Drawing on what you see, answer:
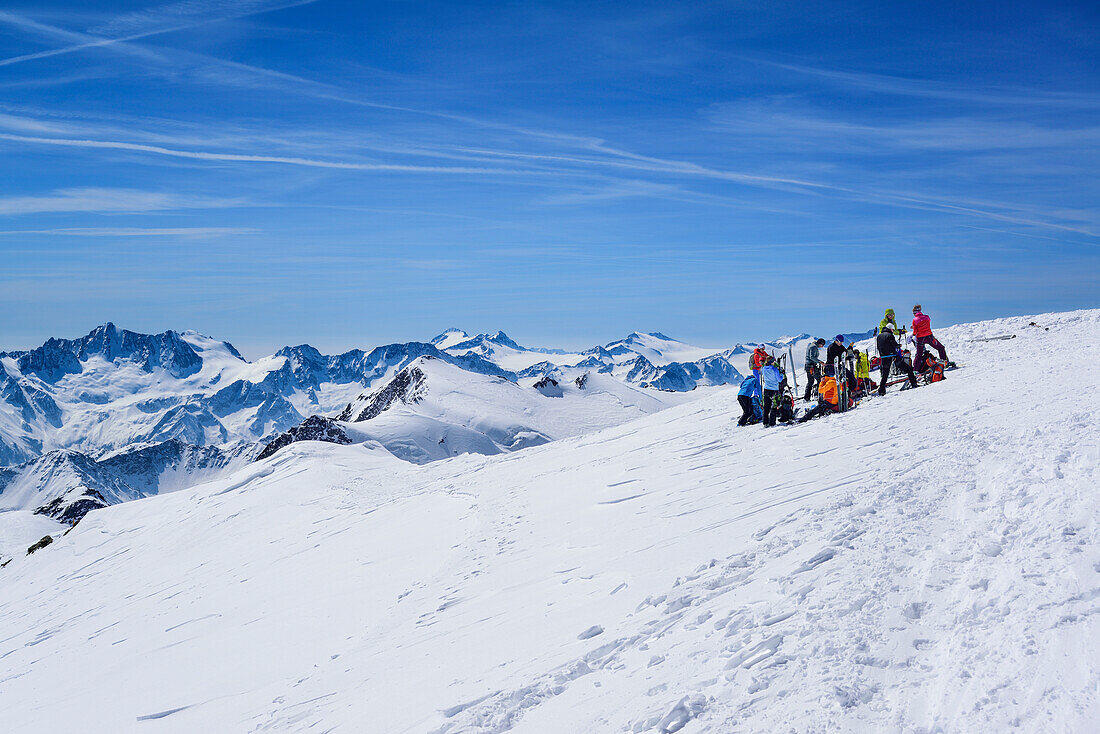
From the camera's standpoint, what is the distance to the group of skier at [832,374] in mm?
17906

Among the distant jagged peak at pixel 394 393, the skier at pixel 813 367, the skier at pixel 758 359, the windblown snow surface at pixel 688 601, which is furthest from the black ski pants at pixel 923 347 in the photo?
the distant jagged peak at pixel 394 393

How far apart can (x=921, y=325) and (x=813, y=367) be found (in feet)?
13.9

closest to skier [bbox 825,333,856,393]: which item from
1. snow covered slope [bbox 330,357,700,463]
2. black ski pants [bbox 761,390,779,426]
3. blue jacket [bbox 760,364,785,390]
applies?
blue jacket [bbox 760,364,785,390]

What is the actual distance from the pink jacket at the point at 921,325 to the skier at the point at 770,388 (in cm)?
613

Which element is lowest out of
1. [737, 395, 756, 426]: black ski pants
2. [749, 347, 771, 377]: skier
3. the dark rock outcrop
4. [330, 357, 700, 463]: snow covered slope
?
[330, 357, 700, 463]: snow covered slope

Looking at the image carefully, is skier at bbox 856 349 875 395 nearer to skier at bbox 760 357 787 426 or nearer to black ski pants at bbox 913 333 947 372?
black ski pants at bbox 913 333 947 372

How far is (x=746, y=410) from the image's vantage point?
18984 mm

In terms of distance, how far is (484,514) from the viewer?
1752 centimetres

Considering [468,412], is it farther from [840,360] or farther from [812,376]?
[840,360]

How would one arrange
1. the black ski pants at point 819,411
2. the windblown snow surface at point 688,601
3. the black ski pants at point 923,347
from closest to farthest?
the windblown snow surface at point 688,601 < the black ski pants at point 819,411 < the black ski pants at point 923,347

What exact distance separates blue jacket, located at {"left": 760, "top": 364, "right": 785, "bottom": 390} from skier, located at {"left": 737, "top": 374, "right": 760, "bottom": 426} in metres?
0.27

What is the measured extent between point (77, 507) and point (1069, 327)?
153016 mm

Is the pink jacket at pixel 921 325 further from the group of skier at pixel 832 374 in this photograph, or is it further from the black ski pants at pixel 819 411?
the black ski pants at pixel 819 411

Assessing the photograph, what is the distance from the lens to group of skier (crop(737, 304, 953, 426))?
17906 mm
